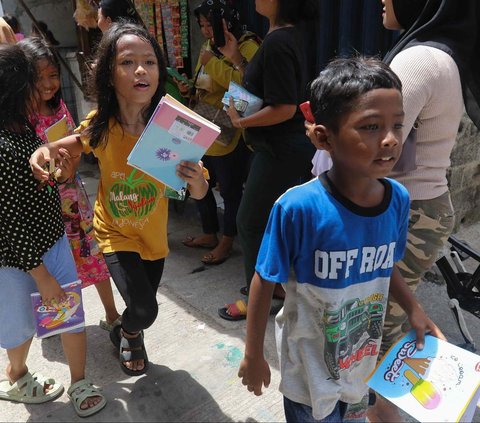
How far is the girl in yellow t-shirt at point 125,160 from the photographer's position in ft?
6.87

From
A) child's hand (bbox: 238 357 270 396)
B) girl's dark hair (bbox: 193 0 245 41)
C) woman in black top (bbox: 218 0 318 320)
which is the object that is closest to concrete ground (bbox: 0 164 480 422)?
woman in black top (bbox: 218 0 318 320)

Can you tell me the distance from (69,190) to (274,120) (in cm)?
120

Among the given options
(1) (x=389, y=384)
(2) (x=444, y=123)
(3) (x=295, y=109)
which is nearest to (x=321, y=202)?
(1) (x=389, y=384)

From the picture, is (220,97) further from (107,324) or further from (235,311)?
(107,324)

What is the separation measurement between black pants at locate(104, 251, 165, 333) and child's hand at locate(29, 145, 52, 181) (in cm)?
53

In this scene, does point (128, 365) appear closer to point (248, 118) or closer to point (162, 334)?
point (162, 334)

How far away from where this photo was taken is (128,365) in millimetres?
2479

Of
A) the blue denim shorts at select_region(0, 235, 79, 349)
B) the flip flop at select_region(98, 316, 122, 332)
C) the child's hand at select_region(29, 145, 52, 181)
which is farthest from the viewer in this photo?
the flip flop at select_region(98, 316, 122, 332)

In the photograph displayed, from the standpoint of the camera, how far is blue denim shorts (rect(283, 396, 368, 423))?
1.55 metres

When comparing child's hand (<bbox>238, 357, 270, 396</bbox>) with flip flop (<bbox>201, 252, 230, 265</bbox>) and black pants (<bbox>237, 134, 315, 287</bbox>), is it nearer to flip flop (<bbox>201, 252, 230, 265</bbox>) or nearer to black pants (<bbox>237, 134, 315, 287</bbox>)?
black pants (<bbox>237, 134, 315, 287</bbox>)

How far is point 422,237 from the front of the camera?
1.82 meters

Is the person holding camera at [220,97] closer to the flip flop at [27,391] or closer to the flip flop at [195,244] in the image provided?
the flip flop at [195,244]

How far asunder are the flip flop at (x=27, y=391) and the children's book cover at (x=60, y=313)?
42 centimetres

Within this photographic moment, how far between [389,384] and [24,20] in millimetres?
7524
